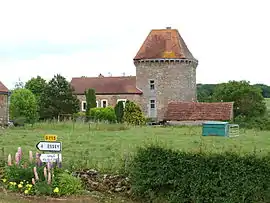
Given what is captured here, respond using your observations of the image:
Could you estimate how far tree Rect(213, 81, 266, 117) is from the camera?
6538 cm

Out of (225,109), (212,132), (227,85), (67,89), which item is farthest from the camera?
(227,85)

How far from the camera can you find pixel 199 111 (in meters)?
53.6

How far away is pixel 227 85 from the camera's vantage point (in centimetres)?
7188

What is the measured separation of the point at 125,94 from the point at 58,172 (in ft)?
166

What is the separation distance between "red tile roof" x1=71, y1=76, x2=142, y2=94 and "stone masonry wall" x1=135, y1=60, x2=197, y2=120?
1.60 meters

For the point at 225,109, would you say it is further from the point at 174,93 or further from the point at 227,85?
the point at 227,85

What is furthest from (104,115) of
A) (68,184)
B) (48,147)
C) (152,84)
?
(68,184)

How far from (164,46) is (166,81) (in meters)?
4.25

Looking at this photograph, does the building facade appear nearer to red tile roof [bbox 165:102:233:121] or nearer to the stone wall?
red tile roof [bbox 165:102:233:121]

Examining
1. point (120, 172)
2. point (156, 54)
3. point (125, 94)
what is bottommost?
point (120, 172)

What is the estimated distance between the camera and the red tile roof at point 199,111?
52625 mm

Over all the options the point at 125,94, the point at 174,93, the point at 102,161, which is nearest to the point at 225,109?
the point at 174,93

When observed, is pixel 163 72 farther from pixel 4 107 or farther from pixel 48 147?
pixel 48 147

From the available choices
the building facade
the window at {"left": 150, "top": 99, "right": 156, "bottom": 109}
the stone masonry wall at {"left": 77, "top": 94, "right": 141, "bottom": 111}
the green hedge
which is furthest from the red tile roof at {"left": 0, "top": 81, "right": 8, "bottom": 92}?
the green hedge
